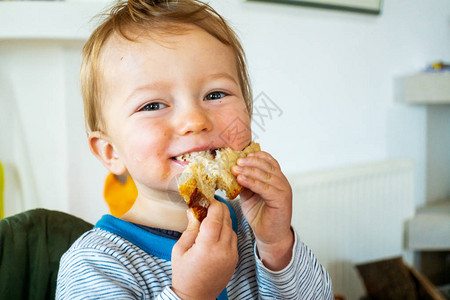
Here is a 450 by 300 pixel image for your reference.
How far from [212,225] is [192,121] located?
0.17 m

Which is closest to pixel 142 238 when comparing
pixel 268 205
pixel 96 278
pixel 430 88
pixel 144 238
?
pixel 144 238

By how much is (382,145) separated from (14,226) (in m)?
1.83

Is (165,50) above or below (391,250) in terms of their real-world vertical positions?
above

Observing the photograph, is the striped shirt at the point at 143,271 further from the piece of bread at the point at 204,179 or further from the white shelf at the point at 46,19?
the white shelf at the point at 46,19

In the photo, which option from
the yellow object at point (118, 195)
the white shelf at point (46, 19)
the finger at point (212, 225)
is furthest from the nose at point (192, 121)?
the white shelf at point (46, 19)

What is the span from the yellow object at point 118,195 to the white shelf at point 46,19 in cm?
45

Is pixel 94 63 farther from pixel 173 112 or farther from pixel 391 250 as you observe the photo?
pixel 391 250

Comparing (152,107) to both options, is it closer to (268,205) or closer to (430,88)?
(268,205)

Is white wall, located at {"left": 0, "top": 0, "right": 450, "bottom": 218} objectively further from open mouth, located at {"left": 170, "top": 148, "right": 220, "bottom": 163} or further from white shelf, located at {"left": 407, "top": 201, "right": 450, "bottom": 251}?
open mouth, located at {"left": 170, "top": 148, "right": 220, "bottom": 163}

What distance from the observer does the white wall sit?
1344mm

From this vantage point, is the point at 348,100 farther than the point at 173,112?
Yes

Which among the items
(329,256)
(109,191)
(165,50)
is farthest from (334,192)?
(165,50)

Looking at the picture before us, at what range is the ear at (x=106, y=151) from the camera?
2.65 ft

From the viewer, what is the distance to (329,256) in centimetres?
182
